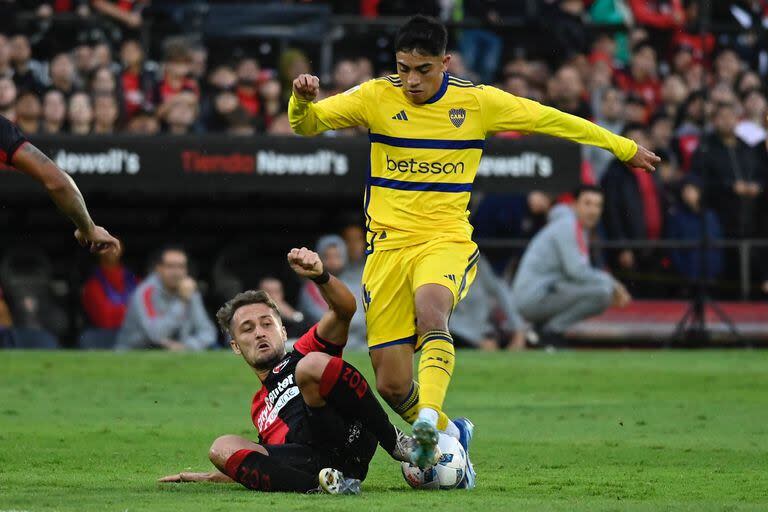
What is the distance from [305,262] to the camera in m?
7.40

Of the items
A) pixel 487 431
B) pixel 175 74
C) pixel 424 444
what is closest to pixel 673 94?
pixel 175 74

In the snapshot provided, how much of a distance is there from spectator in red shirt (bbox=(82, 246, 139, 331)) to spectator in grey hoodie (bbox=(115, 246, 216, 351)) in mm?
271

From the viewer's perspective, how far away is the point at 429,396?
25.2 ft

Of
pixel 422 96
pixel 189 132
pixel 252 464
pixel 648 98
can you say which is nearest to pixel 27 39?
pixel 189 132

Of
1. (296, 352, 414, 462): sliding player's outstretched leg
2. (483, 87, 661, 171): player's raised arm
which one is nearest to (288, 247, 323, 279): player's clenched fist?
(296, 352, 414, 462): sliding player's outstretched leg

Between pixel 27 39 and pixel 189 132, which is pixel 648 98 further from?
pixel 27 39

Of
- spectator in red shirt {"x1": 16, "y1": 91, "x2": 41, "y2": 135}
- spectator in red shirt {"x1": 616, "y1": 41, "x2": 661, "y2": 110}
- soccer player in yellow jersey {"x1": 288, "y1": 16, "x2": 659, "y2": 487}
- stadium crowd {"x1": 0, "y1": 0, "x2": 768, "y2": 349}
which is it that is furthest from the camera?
spectator in red shirt {"x1": 616, "y1": 41, "x2": 661, "y2": 110}

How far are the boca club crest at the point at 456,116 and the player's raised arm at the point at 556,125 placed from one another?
17 cm

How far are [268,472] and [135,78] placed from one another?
36.5 ft

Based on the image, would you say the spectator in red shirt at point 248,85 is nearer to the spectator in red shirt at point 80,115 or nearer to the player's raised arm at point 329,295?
the spectator in red shirt at point 80,115

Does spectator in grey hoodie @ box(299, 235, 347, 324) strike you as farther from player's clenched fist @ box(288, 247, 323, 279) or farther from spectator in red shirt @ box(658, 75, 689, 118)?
player's clenched fist @ box(288, 247, 323, 279)

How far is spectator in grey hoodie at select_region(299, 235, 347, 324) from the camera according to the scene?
677 inches

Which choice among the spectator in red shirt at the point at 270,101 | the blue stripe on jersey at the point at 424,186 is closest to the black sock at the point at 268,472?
the blue stripe on jersey at the point at 424,186

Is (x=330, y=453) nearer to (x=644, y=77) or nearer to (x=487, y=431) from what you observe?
(x=487, y=431)
